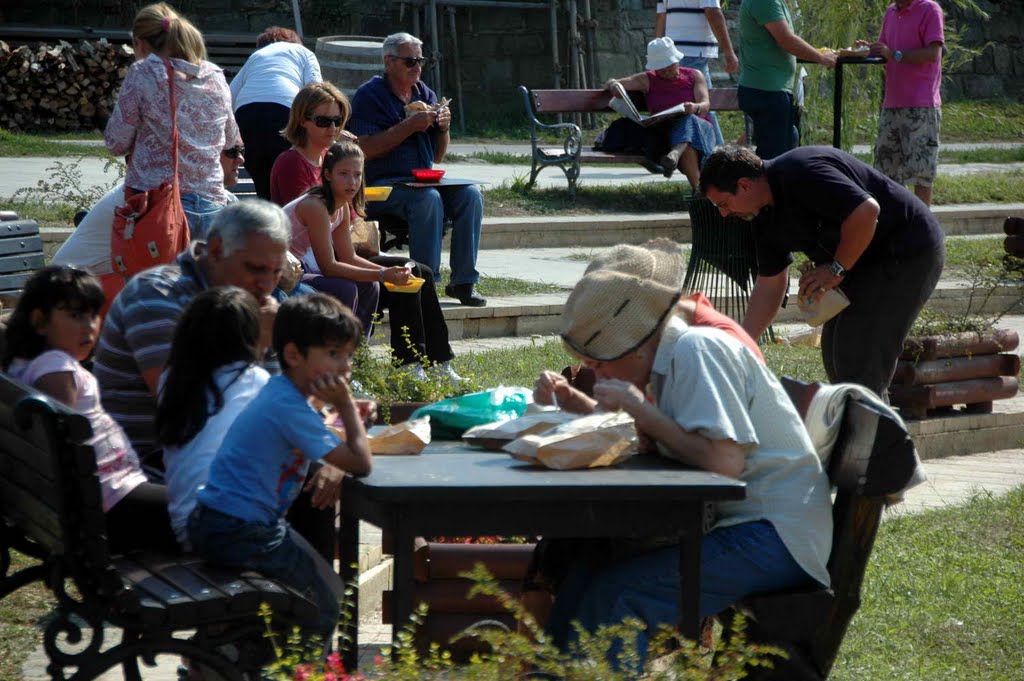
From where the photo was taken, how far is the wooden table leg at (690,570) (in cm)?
321

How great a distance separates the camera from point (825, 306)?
534cm

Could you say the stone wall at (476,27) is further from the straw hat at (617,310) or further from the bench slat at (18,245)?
the straw hat at (617,310)

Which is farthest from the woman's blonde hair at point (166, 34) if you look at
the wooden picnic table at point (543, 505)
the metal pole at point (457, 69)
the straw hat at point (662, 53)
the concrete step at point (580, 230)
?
the metal pole at point (457, 69)

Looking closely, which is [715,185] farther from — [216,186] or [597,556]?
[216,186]

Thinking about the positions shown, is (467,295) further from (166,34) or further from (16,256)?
(166,34)

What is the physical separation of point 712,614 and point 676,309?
767 millimetres

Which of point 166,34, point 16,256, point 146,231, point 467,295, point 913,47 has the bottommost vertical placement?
point 467,295

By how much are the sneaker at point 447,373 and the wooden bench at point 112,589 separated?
2166 millimetres

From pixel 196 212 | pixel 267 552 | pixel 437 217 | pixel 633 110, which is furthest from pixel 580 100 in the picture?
pixel 267 552

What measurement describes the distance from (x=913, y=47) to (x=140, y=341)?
7986 mm

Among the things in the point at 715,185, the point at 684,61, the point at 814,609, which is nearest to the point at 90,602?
the point at 814,609

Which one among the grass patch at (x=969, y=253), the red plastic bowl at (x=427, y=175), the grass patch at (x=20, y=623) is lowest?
the grass patch at (x=969, y=253)

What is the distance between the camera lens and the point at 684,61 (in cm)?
1305

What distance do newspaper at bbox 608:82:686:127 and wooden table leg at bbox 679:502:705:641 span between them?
892 centimetres
